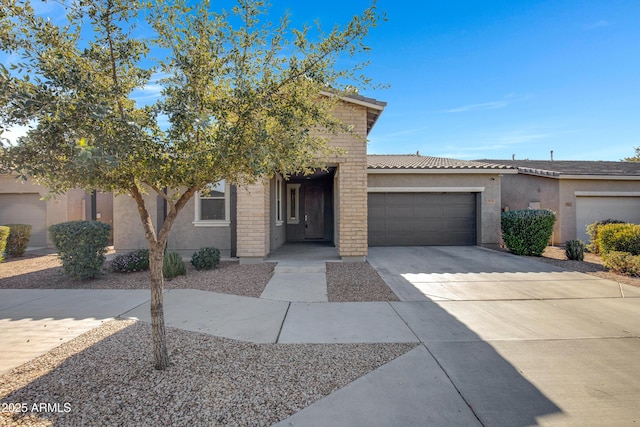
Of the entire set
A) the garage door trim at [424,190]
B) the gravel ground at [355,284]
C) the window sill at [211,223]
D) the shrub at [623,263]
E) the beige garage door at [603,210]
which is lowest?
the gravel ground at [355,284]

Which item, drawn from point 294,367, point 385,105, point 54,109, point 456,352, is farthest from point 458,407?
point 385,105

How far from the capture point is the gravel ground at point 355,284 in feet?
21.6

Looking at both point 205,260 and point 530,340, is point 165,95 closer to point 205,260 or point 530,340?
point 530,340

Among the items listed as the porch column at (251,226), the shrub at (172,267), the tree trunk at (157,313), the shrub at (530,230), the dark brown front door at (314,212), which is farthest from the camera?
the dark brown front door at (314,212)

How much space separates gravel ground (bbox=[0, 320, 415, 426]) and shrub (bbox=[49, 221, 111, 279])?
4.00 m

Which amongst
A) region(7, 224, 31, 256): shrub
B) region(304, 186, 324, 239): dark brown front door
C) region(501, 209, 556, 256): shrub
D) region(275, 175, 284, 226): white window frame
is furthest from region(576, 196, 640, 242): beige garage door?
region(7, 224, 31, 256): shrub

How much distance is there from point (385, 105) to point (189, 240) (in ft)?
26.0

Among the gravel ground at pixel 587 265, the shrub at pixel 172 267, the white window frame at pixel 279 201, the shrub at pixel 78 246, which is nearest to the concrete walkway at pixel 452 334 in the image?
the gravel ground at pixel 587 265

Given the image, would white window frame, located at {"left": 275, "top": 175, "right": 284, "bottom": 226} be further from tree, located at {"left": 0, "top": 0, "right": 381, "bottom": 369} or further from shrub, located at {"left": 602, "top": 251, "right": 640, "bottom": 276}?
shrub, located at {"left": 602, "top": 251, "right": 640, "bottom": 276}

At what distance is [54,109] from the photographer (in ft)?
9.02

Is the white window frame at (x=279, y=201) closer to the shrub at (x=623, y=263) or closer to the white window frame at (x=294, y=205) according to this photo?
the white window frame at (x=294, y=205)

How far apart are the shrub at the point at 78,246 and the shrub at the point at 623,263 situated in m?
13.4

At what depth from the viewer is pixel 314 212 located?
16.8m

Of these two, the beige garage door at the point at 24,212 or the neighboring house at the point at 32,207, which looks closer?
the neighboring house at the point at 32,207
